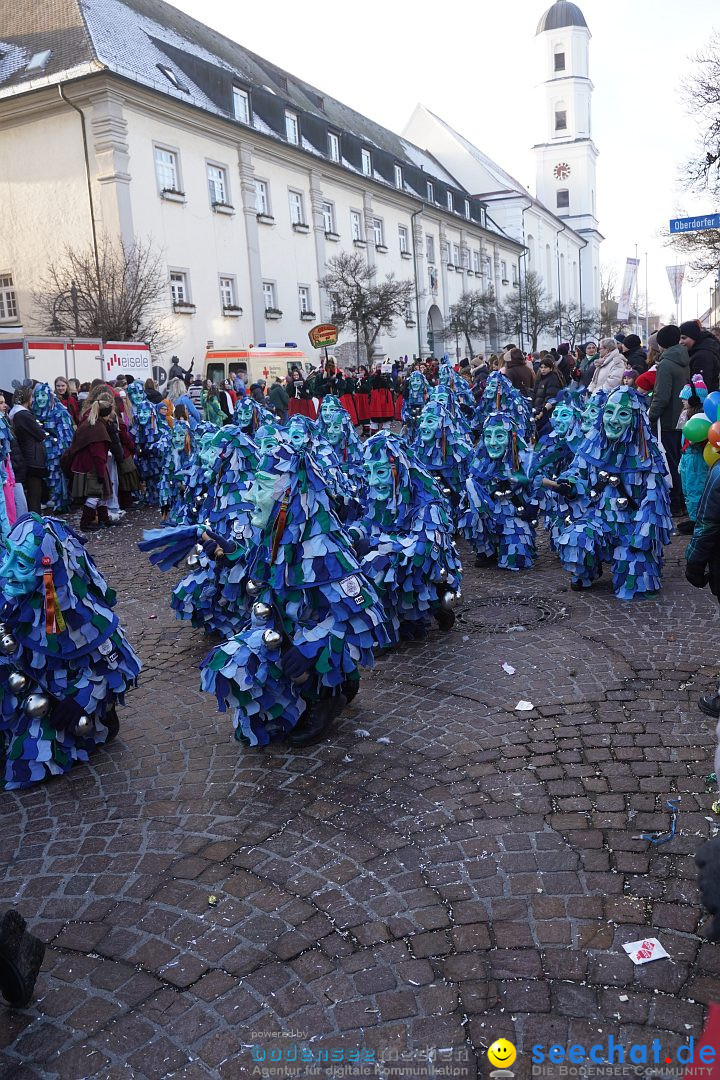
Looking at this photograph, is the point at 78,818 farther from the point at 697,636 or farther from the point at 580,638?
the point at 697,636

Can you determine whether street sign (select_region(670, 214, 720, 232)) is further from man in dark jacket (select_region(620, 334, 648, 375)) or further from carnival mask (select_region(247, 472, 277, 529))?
carnival mask (select_region(247, 472, 277, 529))

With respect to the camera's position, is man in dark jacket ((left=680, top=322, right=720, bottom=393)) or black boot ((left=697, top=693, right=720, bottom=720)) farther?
man in dark jacket ((left=680, top=322, right=720, bottom=393))

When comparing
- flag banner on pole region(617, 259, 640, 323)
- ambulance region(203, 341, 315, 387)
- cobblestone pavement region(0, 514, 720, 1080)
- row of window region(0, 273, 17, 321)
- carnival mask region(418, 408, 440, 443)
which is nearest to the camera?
cobblestone pavement region(0, 514, 720, 1080)

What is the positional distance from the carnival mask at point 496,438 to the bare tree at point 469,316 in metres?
35.8

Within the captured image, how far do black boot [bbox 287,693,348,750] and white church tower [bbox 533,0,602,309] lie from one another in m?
84.0

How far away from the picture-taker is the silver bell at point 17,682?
175 inches

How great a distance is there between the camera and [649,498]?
23.4 feet

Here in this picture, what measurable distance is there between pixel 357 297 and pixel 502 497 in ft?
83.0

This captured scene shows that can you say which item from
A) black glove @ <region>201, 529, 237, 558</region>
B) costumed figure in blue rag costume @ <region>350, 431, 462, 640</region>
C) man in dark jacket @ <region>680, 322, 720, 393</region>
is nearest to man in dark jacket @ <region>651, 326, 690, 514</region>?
man in dark jacket @ <region>680, 322, 720, 393</region>

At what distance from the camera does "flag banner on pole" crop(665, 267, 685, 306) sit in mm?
21219

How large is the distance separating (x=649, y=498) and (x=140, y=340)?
716 inches

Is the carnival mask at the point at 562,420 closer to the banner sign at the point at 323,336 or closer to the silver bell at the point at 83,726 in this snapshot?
the silver bell at the point at 83,726

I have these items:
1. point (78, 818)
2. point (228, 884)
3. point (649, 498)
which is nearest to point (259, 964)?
point (228, 884)

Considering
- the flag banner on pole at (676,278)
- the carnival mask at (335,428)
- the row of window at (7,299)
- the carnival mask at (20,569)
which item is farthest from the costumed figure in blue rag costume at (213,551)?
the row of window at (7,299)
